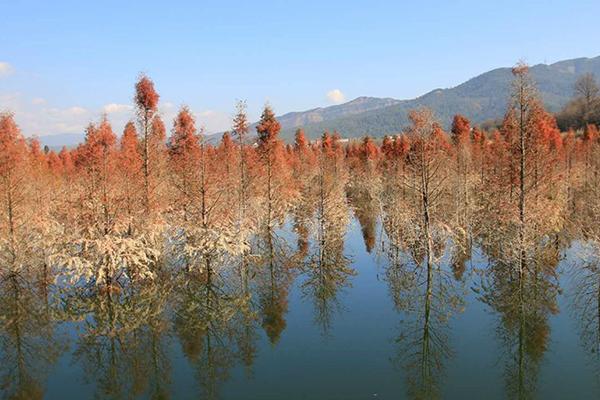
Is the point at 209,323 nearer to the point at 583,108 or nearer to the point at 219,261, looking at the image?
the point at 219,261

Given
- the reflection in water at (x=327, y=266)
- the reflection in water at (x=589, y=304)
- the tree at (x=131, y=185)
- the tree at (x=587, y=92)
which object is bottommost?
the reflection in water at (x=589, y=304)

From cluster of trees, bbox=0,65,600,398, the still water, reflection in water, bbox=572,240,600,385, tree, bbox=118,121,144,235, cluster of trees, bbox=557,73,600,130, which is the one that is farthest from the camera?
cluster of trees, bbox=557,73,600,130

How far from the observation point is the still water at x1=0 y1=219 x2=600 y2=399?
14.4 meters

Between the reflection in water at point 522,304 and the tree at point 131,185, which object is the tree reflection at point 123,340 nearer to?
the tree at point 131,185

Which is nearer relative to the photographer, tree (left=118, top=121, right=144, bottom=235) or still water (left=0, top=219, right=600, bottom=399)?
still water (left=0, top=219, right=600, bottom=399)

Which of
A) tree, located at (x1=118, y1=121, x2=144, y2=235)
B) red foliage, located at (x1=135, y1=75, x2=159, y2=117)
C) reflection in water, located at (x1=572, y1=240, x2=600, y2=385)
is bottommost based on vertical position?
reflection in water, located at (x1=572, y1=240, x2=600, y2=385)

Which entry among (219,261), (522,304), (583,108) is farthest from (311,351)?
(583,108)

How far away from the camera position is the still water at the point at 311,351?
14430 millimetres

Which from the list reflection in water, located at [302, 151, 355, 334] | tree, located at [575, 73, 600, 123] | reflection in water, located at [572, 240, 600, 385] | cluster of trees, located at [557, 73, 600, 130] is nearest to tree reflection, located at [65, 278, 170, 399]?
reflection in water, located at [302, 151, 355, 334]

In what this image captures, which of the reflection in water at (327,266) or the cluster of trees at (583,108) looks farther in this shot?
the cluster of trees at (583,108)

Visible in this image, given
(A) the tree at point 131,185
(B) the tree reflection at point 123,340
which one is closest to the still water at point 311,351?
(B) the tree reflection at point 123,340

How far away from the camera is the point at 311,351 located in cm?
1728

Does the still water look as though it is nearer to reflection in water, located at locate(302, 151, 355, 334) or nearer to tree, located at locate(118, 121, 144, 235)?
reflection in water, located at locate(302, 151, 355, 334)

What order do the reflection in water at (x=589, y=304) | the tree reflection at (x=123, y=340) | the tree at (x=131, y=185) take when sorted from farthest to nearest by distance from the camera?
the tree at (x=131, y=185), the reflection in water at (x=589, y=304), the tree reflection at (x=123, y=340)
